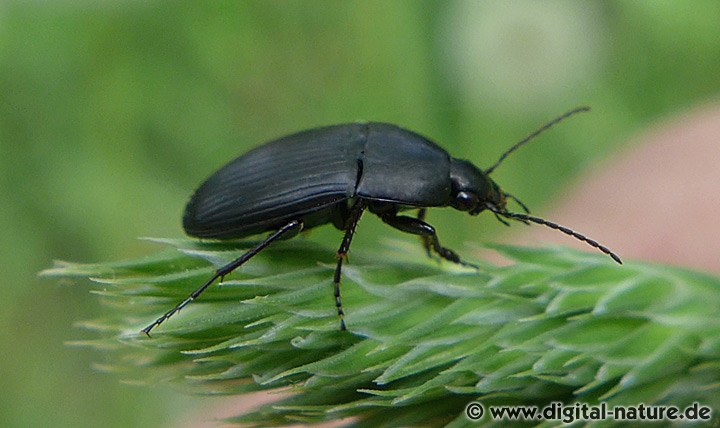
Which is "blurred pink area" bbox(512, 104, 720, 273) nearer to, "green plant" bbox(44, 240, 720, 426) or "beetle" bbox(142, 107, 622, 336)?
"beetle" bbox(142, 107, 622, 336)

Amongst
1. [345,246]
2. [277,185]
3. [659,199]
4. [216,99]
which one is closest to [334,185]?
[277,185]

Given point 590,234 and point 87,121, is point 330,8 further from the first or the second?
point 590,234

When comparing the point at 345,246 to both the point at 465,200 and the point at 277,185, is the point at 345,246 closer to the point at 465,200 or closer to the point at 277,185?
the point at 277,185


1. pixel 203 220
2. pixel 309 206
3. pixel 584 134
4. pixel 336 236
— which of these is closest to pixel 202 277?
pixel 203 220

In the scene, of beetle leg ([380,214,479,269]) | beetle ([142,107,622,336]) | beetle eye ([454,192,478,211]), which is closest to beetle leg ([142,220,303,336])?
beetle ([142,107,622,336])

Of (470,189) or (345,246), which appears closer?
(345,246)

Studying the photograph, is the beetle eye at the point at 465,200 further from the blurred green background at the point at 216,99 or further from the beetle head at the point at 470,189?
the blurred green background at the point at 216,99
